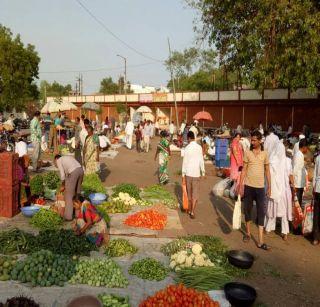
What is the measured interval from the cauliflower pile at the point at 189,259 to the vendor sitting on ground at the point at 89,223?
131 centimetres

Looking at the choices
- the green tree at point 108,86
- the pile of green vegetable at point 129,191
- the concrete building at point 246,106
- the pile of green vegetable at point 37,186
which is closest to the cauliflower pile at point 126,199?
the pile of green vegetable at point 129,191

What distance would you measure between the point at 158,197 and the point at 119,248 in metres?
4.14

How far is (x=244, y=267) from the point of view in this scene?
5.89 m

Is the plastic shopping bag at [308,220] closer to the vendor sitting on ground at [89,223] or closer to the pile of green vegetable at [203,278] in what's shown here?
the pile of green vegetable at [203,278]

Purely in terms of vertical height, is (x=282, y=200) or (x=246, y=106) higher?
(x=246, y=106)

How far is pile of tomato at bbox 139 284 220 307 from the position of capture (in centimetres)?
438

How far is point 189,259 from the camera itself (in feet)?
19.0

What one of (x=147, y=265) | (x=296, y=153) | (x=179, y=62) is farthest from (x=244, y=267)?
(x=179, y=62)

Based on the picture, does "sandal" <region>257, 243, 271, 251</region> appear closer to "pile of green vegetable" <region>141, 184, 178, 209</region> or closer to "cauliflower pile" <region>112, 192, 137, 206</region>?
"pile of green vegetable" <region>141, 184, 178, 209</region>

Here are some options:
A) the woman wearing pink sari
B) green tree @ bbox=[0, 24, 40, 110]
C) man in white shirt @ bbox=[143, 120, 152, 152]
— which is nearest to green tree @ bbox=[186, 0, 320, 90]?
man in white shirt @ bbox=[143, 120, 152, 152]

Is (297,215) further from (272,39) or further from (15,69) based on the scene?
(15,69)

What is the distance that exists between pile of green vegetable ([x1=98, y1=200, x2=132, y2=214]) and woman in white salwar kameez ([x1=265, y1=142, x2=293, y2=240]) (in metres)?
3.11

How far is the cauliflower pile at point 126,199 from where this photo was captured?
9482 mm

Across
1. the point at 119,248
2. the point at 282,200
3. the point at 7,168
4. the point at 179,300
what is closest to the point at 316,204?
the point at 282,200
